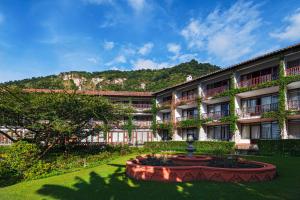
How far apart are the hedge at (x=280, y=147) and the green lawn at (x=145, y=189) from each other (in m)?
11.7

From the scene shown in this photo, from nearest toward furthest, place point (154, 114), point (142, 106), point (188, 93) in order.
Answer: point (188, 93) < point (154, 114) < point (142, 106)

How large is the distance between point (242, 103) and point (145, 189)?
28422 mm

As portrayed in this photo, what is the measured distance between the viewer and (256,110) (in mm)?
35281

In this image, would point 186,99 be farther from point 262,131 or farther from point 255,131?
point 262,131

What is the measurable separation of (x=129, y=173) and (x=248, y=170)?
5.40 m

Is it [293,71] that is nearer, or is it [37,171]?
[37,171]

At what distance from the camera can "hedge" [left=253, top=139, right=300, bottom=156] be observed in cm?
2564

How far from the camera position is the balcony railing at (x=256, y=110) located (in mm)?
33125

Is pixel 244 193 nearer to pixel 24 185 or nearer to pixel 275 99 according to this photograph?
pixel 24 185

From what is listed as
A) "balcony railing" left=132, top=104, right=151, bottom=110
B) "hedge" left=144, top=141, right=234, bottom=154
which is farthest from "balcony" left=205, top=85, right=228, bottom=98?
"balcony railing" left=132, top=104, right=151, bottom=110

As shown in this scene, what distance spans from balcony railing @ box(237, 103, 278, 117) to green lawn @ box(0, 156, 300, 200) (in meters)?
19.3

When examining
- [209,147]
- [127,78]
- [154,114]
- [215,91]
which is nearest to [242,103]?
[215,91]

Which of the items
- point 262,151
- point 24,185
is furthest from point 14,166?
point 262,151

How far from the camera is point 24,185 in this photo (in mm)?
14570
